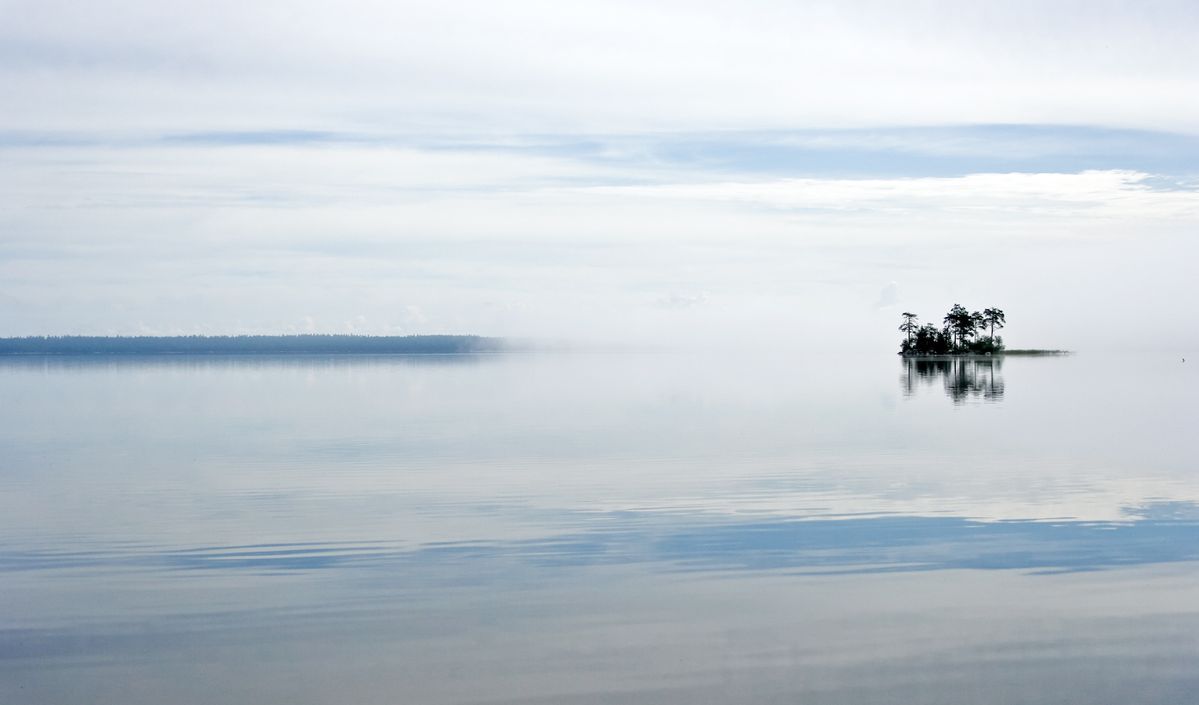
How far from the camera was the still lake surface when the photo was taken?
1504cm

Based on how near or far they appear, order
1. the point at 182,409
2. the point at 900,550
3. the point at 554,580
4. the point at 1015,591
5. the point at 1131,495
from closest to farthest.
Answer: the point at 1015,591, the point at 554,580, the point at 900,550, the point at 1131,495, the point at 182,409

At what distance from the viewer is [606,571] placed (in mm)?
21219

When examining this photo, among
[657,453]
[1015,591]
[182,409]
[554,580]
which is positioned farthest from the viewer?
[182,409]

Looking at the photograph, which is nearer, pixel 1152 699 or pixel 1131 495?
pixel 1152 699

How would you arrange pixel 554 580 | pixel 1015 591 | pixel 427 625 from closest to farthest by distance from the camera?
pixel 427 625 → pixel 1015 591 → pixel 554 580

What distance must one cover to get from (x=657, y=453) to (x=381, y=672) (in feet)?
88.0

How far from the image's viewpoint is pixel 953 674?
14930 millimetres

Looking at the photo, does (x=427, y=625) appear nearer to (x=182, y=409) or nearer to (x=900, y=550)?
(x=900, y=550)

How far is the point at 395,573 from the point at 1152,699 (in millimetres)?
12685

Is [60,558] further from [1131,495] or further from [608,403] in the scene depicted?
[608,403]

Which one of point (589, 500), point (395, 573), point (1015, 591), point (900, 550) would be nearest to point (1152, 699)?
point (1015, 591)

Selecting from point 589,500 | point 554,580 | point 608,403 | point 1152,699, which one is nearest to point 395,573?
point 554,580

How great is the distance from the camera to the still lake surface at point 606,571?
15.0m

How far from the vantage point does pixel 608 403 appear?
74.0m
